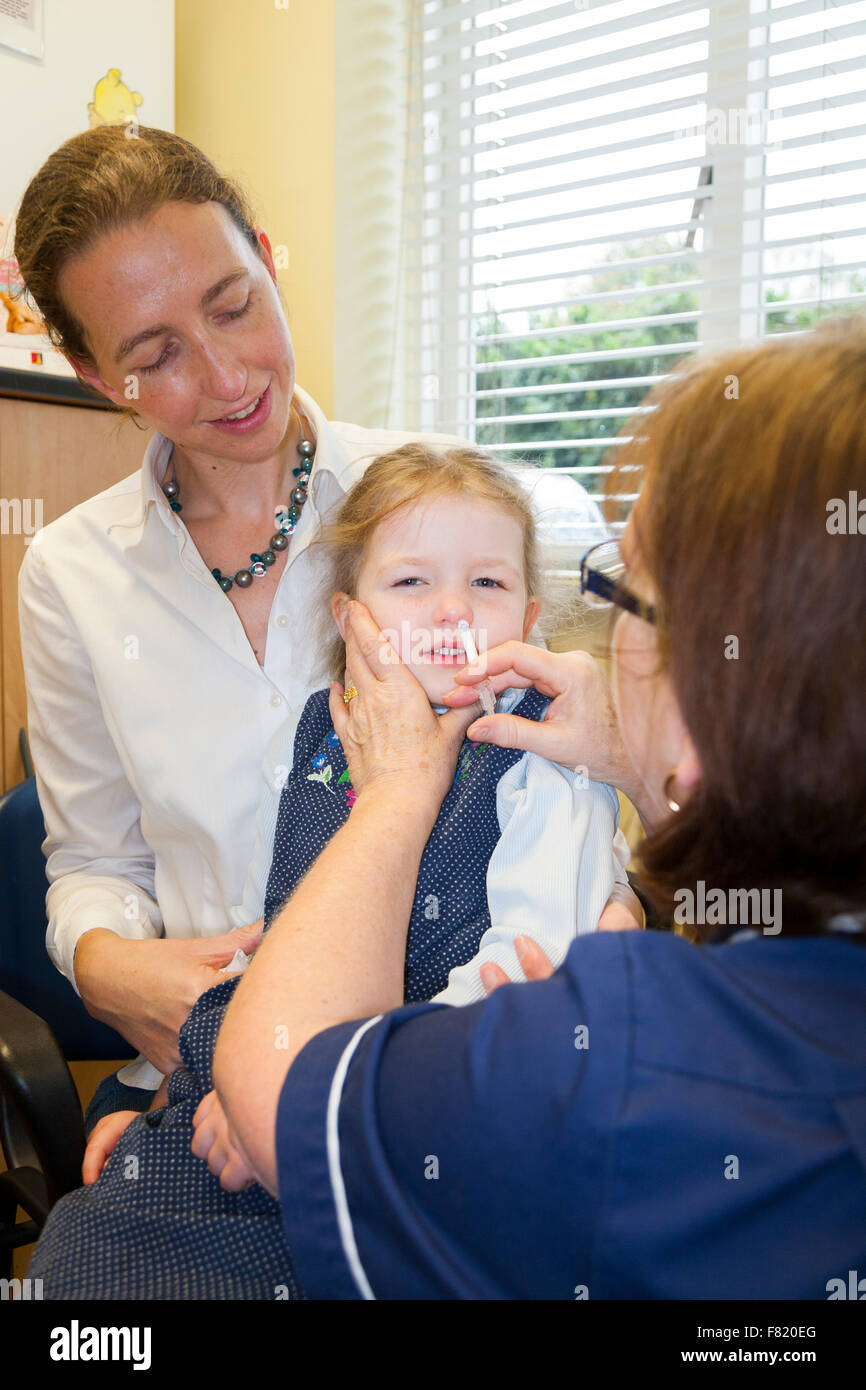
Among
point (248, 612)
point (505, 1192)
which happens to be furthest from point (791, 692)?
point (248, 612)

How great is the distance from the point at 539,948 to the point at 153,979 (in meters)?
0.54

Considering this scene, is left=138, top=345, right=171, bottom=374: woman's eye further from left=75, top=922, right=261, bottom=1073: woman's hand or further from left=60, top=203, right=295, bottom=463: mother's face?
left=75, top=922, right=261, bottom=1073: woman's hand

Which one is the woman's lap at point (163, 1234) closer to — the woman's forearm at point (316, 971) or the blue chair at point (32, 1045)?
the blue chair at point (32, 1045)

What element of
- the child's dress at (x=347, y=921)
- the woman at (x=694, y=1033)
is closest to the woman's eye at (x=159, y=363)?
the child's dress at (x=347, y=921)

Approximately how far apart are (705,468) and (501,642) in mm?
677

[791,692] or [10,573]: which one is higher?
[10,573]

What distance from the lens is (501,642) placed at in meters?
1.36

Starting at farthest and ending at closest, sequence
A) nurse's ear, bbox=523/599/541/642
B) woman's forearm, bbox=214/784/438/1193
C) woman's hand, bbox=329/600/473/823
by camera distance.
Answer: nurse's ear, bbox=523/599/541/642 < woman's hand, bbox=329/600/473/823 < woman's forearm, bbox=214/784/438/1193

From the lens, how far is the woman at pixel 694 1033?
60 cm

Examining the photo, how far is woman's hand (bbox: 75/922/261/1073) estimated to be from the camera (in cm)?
126

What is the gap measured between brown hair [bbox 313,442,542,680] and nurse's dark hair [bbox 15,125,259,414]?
0.42 metres

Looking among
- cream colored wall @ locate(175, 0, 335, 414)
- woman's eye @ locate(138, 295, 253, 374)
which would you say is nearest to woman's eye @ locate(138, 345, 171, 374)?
woman's eye @ locate(138, 295, 253, 374)

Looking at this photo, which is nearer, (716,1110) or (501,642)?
(716,1110)
